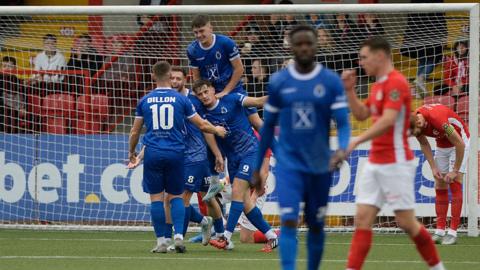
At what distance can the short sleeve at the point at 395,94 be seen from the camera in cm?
867

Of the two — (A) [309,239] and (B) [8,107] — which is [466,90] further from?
(A) [309,239]

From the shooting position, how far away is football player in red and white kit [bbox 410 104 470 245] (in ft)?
44.0

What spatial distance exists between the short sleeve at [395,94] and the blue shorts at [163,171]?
12.7ft

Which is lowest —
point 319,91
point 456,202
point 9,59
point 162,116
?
point 456,202

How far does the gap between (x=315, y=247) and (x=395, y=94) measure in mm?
1348

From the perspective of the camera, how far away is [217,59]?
1346cm

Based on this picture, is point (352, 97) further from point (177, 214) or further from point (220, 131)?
point (177, 214)

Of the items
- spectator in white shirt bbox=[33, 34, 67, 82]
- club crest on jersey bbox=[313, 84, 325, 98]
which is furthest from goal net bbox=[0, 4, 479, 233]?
club crest on jersey bbox=[313, 84, 325, 98]

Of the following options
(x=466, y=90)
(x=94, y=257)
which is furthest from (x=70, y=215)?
(x=466, y=90)

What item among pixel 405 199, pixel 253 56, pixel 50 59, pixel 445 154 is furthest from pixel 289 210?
pixel 50 59

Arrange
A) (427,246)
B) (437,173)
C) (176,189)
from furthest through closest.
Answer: (437,173) → (176,189) → (427,246)

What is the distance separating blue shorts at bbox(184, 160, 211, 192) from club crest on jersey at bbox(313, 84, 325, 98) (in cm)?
497

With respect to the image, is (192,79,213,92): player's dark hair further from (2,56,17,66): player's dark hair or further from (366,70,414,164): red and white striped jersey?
(2,56,17,66): player's dark hair

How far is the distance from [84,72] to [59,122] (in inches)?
36.5
